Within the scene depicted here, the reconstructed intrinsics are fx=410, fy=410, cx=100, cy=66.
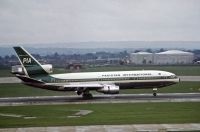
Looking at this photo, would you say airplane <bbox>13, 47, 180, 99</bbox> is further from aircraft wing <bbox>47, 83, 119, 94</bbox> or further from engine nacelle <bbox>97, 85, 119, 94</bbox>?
engine nacelle <bbox>97, 85, 119, 94</bbox>

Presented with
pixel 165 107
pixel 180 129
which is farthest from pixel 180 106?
pixel 180 129

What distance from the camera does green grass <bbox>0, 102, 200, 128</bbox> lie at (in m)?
39.0

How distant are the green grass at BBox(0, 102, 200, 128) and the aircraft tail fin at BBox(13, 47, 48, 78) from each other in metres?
11.1

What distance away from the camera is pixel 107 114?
44.6 meters

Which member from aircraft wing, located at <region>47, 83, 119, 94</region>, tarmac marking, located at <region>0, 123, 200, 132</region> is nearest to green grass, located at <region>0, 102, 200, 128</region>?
tarmac marking, located at <region>0, 123, 200, 132</region>

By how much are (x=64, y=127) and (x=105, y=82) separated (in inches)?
1121

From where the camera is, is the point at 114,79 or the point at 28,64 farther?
the point at 28,64

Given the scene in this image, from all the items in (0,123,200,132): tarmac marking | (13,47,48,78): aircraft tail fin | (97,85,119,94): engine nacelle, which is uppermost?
(13,47,48,78): aircraft tail fin

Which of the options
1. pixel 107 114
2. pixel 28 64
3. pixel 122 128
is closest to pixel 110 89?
pixel 28 64

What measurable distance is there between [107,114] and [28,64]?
2378cm

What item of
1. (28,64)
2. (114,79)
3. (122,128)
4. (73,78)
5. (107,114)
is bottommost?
(107,114)

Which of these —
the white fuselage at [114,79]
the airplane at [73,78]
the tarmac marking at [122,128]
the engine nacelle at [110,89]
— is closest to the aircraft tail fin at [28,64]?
the airplane at [73,78]

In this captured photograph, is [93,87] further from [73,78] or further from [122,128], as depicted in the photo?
[122,128]

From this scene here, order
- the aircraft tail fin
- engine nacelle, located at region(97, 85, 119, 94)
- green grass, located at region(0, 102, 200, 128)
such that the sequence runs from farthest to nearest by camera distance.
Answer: the aircraft tail fin, engine nacelle, located at region(97, 85, 119, 94), green grass, located at region(0, 102, 200, 128)
